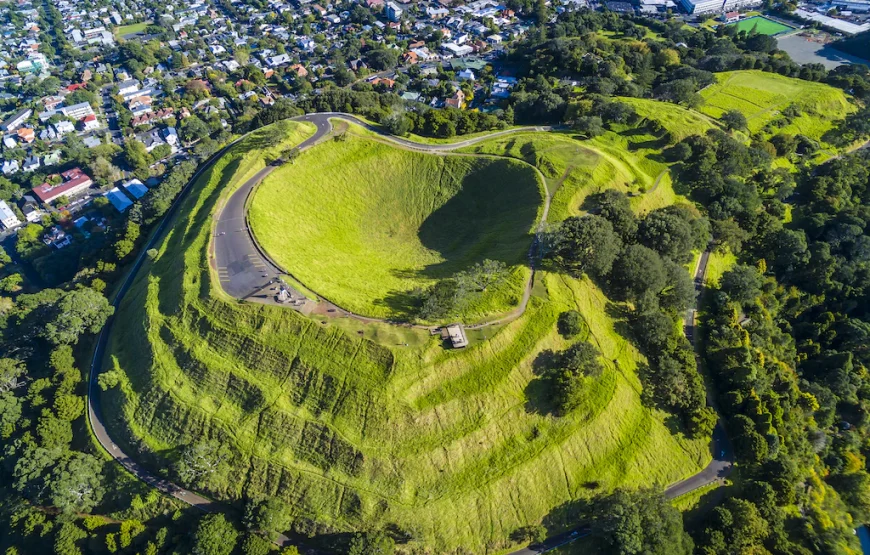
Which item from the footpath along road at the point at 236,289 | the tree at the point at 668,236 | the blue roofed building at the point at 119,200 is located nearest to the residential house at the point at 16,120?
the blue roofed building at the point at 119,200

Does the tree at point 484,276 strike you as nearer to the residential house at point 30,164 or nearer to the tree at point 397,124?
the tree at point 397,124

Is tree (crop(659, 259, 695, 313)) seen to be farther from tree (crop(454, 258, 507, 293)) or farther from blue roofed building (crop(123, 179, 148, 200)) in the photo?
blue roofed building (crop(123, 179, 148, 200))

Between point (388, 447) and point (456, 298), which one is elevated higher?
point (456, 298)

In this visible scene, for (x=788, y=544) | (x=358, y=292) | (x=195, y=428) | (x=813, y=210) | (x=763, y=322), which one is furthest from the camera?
(x=813, y=210)

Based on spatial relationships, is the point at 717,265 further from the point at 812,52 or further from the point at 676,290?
the point at 812,52

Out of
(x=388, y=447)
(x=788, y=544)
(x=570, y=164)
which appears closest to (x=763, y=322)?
(x=788, y=544)

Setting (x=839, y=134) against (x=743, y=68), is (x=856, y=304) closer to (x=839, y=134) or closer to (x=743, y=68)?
(x=839, y=134)

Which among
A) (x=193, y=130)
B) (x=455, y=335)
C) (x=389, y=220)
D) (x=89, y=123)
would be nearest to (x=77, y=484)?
(x=455, y=335)
